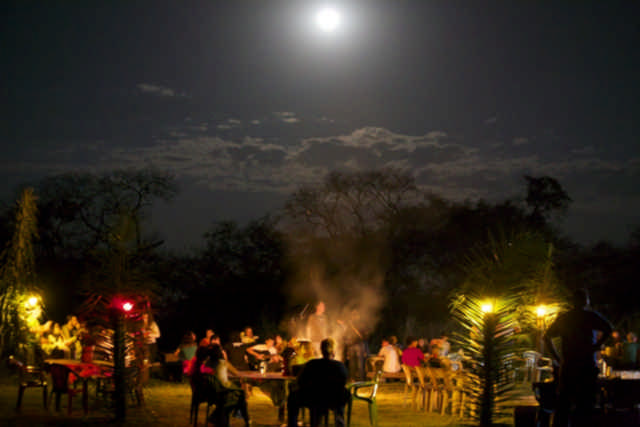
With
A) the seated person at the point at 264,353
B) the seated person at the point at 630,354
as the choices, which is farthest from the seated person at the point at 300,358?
the seated person at the point at 630,354

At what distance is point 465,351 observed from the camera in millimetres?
9477

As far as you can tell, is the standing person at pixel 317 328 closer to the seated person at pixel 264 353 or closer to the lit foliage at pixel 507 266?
the seated person at pixel 264 353

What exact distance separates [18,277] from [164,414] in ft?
15.2

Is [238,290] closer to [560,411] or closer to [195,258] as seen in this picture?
[195,258]

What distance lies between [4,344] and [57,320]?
40.9 feet

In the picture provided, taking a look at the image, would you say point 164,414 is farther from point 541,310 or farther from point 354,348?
point 354,348

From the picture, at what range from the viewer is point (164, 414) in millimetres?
11109

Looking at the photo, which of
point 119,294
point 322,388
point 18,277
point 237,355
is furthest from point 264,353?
point 322,388

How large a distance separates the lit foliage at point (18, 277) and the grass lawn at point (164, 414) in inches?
44.4

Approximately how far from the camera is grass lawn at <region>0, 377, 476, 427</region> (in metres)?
10.0

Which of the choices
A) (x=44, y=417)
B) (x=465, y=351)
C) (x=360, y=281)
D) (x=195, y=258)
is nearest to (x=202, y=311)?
(x=195, y=258)

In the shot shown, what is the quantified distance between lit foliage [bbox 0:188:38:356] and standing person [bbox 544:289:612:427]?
9860 millimetres

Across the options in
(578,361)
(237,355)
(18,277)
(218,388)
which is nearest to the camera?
(578,361)

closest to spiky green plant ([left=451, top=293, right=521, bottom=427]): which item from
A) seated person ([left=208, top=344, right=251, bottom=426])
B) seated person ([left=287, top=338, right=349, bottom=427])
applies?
seated person ([left=287, top=338, right=349, bottom=427])
